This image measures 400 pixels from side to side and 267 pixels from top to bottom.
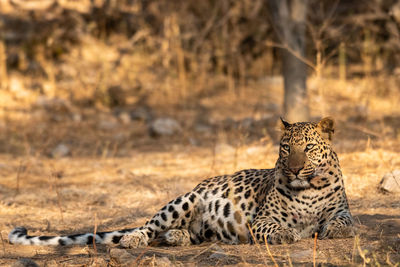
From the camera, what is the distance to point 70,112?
12.8 meters

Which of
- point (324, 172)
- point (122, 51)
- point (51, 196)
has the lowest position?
point (51, 196)

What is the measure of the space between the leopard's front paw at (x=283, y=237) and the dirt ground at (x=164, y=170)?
0.26 ft

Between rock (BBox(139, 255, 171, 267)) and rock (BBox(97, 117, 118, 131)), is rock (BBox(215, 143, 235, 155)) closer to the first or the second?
rock (BBox(97, 117, 118, 131))

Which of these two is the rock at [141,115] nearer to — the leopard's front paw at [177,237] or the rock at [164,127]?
the rock at [164,127]

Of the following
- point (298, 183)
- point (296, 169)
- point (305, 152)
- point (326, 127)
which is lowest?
point (298, 183)

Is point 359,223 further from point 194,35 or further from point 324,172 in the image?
point 194,35

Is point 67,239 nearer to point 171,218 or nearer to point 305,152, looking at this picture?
point 171,218

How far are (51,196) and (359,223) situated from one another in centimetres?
403

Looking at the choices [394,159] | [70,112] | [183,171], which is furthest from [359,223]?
[70,112]

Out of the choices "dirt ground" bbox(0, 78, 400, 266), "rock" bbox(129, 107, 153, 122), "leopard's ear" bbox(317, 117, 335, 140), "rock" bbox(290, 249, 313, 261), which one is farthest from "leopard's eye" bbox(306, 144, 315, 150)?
"rock" bbox(129, 107, 153, 122)

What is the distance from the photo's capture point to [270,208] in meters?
5.02

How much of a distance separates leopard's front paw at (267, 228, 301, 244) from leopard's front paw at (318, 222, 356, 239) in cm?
22

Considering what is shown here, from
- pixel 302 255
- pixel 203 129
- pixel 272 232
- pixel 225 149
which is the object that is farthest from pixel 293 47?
pixel 302 255

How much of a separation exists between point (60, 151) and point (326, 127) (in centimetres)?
643
